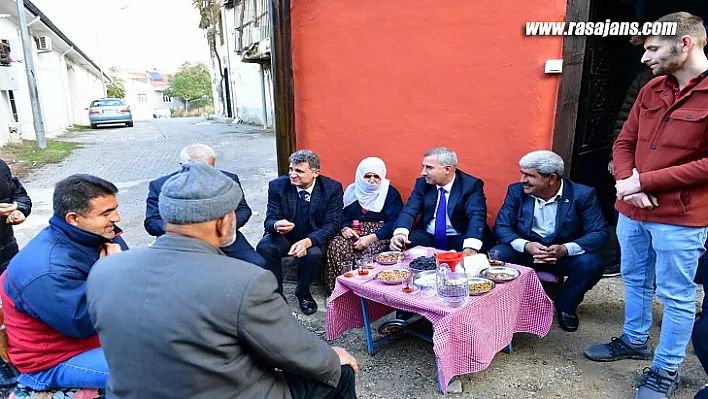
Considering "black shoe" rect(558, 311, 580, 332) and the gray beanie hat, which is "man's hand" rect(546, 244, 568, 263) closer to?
"black shoe" rect(558, 311, 580, 332)

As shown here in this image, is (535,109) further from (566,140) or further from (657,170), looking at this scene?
(657,170)

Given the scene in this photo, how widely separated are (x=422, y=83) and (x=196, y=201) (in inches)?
115

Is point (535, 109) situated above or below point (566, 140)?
above

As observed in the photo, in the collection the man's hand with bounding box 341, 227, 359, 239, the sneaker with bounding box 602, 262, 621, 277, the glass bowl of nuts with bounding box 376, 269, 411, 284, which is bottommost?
the sneaker with bounding box 602, 262, 621, 277

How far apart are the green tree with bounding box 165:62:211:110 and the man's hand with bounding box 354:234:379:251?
174ft

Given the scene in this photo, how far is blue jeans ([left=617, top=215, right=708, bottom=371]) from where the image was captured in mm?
2391

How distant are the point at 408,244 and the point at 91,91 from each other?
109 feet

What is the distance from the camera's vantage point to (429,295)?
2.54 meters

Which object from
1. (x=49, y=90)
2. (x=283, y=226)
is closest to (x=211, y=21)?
(x=49, y=90)

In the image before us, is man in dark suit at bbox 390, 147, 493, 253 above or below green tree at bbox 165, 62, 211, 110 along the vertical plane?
below

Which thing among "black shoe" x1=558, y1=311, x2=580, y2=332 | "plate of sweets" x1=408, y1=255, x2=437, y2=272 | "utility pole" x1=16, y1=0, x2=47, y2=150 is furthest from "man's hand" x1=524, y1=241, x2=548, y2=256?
"utility pole" x1=16, y1=0, x2=47, y2=150

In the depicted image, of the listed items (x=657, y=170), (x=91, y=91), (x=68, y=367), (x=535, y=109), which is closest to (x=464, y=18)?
(x=535, y=109)

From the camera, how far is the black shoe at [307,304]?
3.71 meters

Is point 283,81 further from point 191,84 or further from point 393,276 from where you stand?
point 191,84
